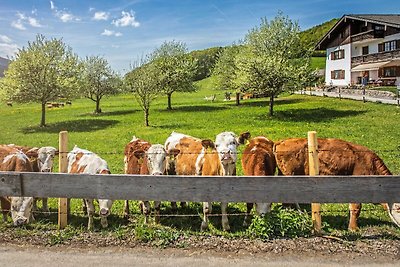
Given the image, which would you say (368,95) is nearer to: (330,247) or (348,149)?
(348,149)

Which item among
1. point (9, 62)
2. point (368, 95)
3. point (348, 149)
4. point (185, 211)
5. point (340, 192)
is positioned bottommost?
point (185, 211)

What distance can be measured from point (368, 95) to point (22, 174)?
40.4 m

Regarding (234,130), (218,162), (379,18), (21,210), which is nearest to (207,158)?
(218,162)

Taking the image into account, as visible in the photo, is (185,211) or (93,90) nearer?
(185,211)

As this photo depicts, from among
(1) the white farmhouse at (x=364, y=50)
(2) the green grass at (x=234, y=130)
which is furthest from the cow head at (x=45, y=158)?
(1) the white farmhouse at (x=364, y=50)

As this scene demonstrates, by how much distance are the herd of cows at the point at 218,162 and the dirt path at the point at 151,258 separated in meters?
1.31

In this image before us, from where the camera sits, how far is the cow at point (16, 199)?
6.99 metres

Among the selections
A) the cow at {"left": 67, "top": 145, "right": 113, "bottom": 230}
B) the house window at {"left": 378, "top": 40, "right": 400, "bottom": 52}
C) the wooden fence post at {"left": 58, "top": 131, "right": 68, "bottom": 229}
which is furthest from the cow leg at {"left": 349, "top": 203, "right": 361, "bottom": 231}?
the house window at {"left": 378, "top": 40, "right": 400, "bottom": 52}

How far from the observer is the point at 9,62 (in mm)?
34719

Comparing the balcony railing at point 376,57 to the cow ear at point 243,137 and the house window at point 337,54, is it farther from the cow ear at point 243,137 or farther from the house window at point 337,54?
the cow ear at point 243,137

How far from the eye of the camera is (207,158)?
8.37 meters

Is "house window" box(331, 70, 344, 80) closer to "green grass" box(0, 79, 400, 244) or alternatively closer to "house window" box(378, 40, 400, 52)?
"house window" box(378, 40, 400, 52)

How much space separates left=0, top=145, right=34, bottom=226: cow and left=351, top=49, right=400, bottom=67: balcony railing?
51.8 metres

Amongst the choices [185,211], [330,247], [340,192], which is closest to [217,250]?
[330,247]
